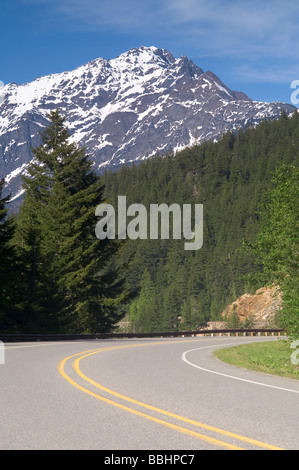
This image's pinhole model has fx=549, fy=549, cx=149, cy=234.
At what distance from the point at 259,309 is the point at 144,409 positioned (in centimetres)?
10221

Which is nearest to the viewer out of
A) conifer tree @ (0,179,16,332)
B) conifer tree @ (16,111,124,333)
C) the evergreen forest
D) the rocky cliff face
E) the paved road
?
the paved road

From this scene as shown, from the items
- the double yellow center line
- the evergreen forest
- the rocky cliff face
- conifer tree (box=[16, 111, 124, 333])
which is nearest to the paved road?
the double yellow center line

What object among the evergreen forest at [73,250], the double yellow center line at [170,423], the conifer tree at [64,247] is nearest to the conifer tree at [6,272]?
the evergreen forest at [73,250]

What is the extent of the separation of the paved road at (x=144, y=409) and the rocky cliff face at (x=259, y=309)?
84.0 meters

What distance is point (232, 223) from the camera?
610 ft

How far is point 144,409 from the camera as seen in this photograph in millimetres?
8773

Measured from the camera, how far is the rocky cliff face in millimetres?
100125

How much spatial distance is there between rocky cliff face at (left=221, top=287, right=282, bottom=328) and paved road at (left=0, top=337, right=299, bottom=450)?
276 ft

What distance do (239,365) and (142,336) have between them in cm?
2626

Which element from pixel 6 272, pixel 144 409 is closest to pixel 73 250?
pixel 6 272

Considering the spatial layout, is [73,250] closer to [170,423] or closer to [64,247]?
[64,247]

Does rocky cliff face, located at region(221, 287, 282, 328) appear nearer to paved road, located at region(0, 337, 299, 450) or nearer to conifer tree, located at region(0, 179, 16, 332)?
conifer tree, located at region(0, 179, 16, 332)

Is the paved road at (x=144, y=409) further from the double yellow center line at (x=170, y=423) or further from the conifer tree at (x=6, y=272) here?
the conifer tree at (x=6, y=272)
